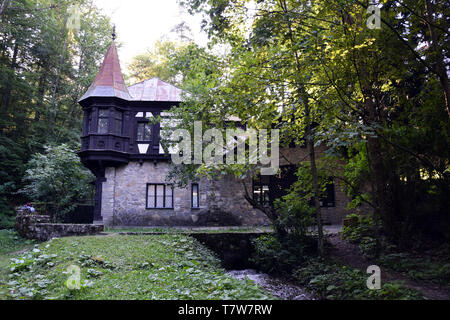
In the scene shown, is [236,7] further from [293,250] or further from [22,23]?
[22,23]

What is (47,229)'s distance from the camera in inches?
429

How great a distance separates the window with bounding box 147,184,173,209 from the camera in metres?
15.0

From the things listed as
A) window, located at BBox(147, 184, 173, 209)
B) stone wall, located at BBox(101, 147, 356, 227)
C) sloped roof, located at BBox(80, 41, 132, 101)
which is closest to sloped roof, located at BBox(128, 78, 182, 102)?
sloped roof, located at BBox(80, 41, 132, 101)

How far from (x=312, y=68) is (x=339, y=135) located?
2.08 meters

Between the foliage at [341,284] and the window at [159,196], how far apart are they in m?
8.58

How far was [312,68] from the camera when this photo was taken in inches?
280

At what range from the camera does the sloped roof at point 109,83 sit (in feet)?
48.5

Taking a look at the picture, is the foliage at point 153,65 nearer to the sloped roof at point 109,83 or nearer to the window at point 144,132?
the sloped roof at point 109,83

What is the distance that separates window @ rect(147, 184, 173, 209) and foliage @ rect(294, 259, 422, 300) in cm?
858

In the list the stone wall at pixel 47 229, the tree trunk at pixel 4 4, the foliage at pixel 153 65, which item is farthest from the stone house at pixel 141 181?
the foliage at pixel 153 65

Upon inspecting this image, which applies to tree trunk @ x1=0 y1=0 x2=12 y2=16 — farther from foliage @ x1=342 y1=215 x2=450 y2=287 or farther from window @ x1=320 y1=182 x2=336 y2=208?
foliage @ x1=342 y1=215 x2=450 y2=287

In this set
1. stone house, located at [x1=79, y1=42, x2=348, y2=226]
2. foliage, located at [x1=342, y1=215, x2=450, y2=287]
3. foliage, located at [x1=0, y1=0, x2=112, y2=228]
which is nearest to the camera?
foliage, located at [x1=342, y1=215, x2=450, y2=287]
